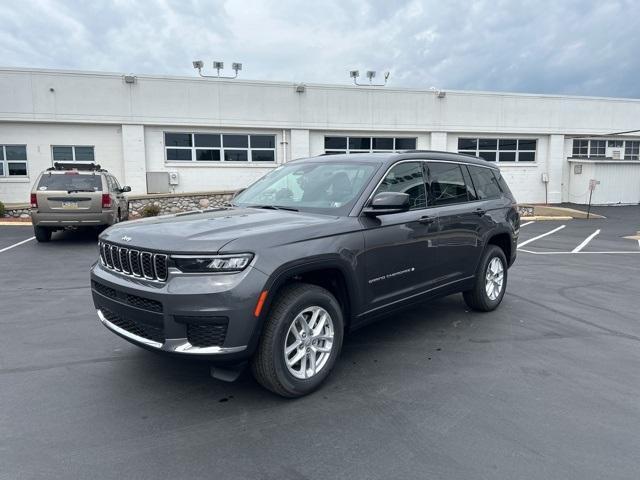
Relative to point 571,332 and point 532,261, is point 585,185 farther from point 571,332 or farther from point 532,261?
point 571,332

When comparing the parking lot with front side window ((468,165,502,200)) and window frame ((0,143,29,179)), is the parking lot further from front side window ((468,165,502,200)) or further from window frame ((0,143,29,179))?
window frame ((0,143,29,179))

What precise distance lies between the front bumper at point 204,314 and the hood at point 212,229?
0.70 ft

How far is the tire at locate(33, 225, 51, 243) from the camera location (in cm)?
1099

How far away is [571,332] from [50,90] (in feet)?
65.7

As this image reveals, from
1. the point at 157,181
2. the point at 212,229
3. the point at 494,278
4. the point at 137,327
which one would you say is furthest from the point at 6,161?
the point at 494,278

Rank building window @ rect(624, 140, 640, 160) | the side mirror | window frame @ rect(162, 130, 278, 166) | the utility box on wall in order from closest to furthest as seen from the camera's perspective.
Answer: the side mirror < the utility box on wall < window frame @ rect(162, 130, 278, 166) < building window @ rect(624, 140, 640, 160)

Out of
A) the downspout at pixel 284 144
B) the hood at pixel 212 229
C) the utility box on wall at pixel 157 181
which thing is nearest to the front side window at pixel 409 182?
the hood at pixel 212 229

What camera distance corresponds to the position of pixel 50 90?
1852cm

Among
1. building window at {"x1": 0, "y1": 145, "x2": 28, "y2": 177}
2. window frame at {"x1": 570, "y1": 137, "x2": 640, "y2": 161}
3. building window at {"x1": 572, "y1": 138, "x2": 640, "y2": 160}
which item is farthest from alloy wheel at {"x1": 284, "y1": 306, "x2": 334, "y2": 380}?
building window at {"x1": 572, "y1": 138, "x2": 640, "y2": 160}

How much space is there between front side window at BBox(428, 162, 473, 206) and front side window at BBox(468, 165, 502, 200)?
0.97 feet

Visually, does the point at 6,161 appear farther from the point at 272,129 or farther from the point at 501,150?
the point at 501,150

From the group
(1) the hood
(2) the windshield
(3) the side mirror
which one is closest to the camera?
(1) the hood

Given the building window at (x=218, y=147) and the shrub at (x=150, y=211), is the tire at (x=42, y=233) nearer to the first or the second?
the shrub at (x=150, y=211)

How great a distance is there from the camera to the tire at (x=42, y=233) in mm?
10992
